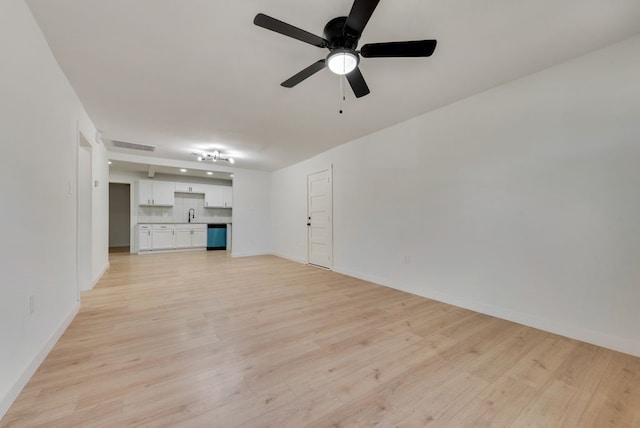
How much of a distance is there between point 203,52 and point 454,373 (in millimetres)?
3221

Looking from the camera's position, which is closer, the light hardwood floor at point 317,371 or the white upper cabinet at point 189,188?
the light hardwood floor at point 317,371

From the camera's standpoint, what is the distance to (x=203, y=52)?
86.0 inches

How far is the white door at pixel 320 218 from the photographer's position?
A: 521 cm

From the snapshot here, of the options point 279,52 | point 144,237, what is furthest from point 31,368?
point 144,237

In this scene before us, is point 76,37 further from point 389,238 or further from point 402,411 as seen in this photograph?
point 389,238

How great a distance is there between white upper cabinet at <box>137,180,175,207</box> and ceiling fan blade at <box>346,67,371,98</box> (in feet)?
24.2

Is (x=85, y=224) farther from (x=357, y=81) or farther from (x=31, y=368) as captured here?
(x=357, y=81)

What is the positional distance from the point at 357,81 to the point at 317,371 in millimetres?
2266

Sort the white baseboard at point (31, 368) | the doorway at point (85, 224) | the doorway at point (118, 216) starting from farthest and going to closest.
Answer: the doorway at point (118, 216) < the doorway at point (85, 224) < the white baseboard at point (31, 368)

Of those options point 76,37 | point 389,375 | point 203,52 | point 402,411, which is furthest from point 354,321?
point 76,37

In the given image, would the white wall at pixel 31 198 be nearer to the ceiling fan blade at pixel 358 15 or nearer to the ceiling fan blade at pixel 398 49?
the ceiling fan blade at pixel 358 15

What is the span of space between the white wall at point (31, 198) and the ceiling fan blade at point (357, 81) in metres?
2.15

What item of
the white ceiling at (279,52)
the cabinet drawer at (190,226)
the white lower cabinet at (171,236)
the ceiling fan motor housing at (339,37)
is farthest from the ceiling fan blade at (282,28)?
the cabinet drawer at (190,226)

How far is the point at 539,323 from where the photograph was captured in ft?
8.00
